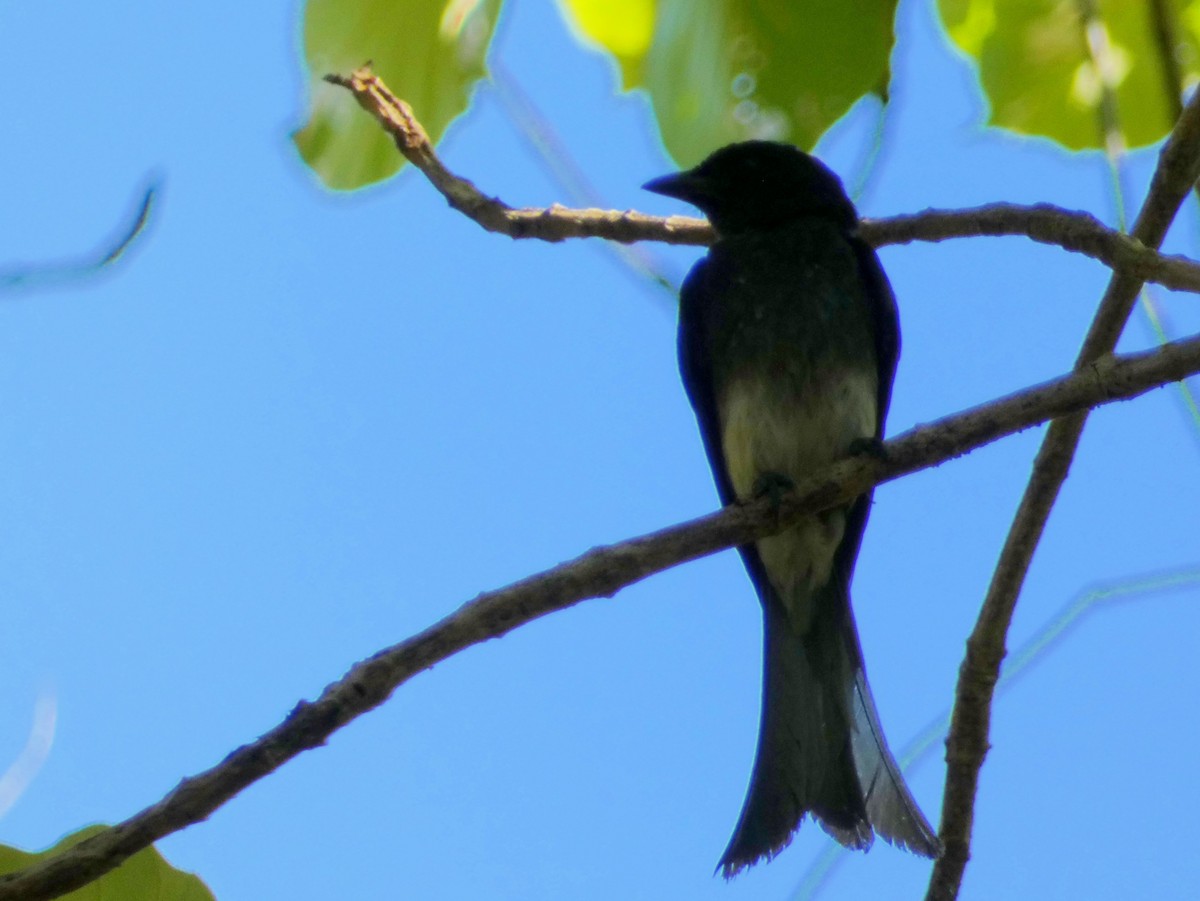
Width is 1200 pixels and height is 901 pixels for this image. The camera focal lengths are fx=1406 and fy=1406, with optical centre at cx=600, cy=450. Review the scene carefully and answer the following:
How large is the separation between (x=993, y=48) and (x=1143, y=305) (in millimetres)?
686

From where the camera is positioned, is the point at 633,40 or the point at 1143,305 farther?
the point at 1143,305

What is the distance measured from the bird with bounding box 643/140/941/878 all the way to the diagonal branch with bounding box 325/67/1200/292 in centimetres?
25

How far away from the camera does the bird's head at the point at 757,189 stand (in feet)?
13.5

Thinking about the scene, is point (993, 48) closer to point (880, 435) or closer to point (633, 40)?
point (633, 40)

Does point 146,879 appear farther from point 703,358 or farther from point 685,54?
point 703,358

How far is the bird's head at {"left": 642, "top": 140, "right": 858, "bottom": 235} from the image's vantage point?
13.5ft

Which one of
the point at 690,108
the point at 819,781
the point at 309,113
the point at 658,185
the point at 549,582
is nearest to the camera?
the point at 549,582

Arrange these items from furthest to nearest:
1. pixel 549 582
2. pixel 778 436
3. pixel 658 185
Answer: pixel 658 185, pixel 778 436, pixel 549 582

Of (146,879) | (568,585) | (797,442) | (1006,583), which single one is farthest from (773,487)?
(146,879)

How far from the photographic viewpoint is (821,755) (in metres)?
3.29

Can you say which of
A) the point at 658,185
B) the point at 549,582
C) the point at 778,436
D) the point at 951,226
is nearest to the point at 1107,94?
the point at 951,226

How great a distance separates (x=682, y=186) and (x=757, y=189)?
22 centimetres

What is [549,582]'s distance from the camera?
2.15m

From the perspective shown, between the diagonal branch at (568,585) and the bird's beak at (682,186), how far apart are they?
157 cm
